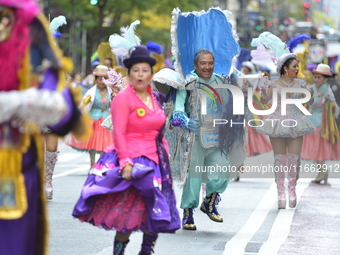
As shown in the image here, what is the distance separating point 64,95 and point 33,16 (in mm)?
448

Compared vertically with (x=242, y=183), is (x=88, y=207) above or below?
above

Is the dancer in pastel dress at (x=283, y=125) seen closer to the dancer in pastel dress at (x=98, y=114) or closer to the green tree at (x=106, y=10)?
the dancer in pastel dress at (x=98, y=114)

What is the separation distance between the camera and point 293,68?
35.7 ft

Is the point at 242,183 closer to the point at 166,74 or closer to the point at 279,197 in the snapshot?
the point at 279,197

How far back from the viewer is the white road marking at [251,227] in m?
8.09

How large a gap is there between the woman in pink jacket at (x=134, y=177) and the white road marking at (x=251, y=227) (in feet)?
5.91

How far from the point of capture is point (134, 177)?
616 centimetres

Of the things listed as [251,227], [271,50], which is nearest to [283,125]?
[271,50]

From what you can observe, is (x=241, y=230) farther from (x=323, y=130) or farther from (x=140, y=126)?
(x=323, y=130)

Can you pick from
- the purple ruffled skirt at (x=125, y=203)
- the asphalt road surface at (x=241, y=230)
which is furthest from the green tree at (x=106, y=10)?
the purple ruffled skirt at (x=125, y=203)

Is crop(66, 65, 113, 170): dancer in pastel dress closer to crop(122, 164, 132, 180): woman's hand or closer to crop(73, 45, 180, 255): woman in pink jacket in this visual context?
crop(73, 45, 180, 255): woman in pink jacket

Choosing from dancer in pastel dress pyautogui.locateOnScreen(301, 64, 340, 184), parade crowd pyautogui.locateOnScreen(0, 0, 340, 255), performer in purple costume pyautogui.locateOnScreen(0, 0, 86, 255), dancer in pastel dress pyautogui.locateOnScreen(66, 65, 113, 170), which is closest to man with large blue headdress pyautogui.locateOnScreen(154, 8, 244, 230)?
parade crowd pyautogui.locateOnScreen(0, 0, 340, 255)

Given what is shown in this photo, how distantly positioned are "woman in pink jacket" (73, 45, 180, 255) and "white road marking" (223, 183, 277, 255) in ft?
5.91

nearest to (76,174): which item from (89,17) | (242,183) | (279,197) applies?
(242,183)
